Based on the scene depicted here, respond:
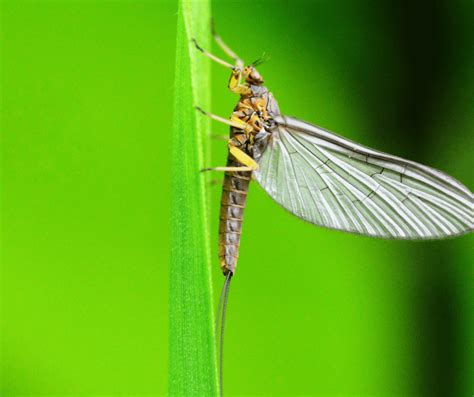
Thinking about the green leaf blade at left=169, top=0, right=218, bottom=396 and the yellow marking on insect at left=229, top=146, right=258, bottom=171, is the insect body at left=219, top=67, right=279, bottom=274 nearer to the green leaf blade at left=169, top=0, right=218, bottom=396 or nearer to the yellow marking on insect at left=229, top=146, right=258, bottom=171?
the yellow marking on insect at left=229, top=146, right=258, bottom=171

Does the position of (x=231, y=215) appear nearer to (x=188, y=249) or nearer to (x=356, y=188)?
(x=356, y=188)

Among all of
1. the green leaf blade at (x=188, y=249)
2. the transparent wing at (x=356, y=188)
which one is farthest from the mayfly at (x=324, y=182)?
the green leaf blade at (x=188, y=249)

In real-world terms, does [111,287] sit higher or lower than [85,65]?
lower

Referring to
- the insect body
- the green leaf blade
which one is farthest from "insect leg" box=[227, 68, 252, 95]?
the green leaf blade

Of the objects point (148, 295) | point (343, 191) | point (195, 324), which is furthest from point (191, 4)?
point (148, 295)

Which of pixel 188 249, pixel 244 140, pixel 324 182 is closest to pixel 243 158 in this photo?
pixel 244 140

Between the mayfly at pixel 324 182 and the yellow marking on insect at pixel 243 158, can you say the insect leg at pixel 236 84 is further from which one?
the yellow marking on insect at pixel 243 158

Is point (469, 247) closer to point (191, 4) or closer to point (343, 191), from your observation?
point (343, 191)
